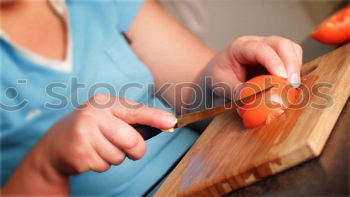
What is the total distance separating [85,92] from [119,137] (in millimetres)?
287

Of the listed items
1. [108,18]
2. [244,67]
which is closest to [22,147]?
[108,18]

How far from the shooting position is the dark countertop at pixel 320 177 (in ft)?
1.44

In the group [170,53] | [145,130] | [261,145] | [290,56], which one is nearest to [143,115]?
[145,130]

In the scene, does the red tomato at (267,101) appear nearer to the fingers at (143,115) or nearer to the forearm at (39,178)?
the fingers at (143,115)

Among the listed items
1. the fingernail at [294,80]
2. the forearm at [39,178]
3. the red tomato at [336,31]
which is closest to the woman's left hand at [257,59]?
the fingernail at [294,80]

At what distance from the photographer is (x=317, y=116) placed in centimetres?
54

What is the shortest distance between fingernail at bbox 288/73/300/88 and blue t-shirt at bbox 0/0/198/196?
0.24m

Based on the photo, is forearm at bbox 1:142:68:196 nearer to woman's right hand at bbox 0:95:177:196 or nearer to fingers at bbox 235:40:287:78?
woman's right hand at bbox 0:95:177:196

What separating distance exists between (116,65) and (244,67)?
251 mm

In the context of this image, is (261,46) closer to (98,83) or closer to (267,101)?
(267,101)

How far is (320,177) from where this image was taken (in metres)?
0.46

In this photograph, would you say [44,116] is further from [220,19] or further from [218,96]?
[220,19]

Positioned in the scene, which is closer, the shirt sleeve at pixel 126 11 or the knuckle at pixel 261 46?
the knuckle at pixel 261 46

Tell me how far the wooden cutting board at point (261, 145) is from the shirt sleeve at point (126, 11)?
36cm
